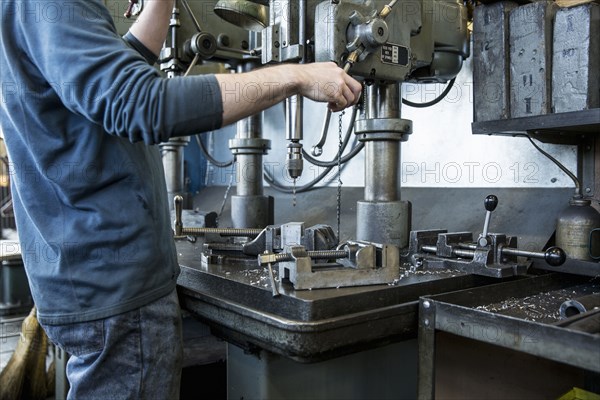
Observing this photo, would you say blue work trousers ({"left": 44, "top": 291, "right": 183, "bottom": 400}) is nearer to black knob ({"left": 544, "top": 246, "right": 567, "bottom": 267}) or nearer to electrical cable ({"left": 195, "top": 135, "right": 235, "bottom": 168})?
black knob ({"left": 544, "top": 246, "right": 567, "bottom": 267})

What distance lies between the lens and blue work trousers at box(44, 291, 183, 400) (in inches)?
34.2

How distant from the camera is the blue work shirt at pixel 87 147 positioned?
747mm

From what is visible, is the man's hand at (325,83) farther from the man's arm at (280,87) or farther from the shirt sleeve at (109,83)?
the shirt sleeve at (109,83)

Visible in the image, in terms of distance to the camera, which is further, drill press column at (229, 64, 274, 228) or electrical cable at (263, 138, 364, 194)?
electrical cable at (263, 138, 364, 194)

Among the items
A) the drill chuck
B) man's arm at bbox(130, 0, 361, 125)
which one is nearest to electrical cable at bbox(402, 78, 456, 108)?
the drill chuck

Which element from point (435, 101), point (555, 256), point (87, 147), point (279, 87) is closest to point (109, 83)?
point (87, 147)

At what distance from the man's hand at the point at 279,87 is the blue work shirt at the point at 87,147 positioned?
0.09 feet

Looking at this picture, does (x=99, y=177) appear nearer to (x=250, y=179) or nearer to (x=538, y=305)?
(x=538, y=305)

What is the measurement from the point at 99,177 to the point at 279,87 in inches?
13.2

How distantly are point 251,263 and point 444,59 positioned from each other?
0.81 metres

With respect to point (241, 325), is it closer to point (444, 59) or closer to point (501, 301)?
point (501, 301)

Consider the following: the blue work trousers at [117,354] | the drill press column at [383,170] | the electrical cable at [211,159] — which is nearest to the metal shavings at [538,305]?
the drill press column at [383,170]

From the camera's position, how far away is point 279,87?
0.85m

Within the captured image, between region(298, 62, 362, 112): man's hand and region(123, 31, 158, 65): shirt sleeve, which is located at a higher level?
region(123, 31, 158, 65): shirt sleeve
